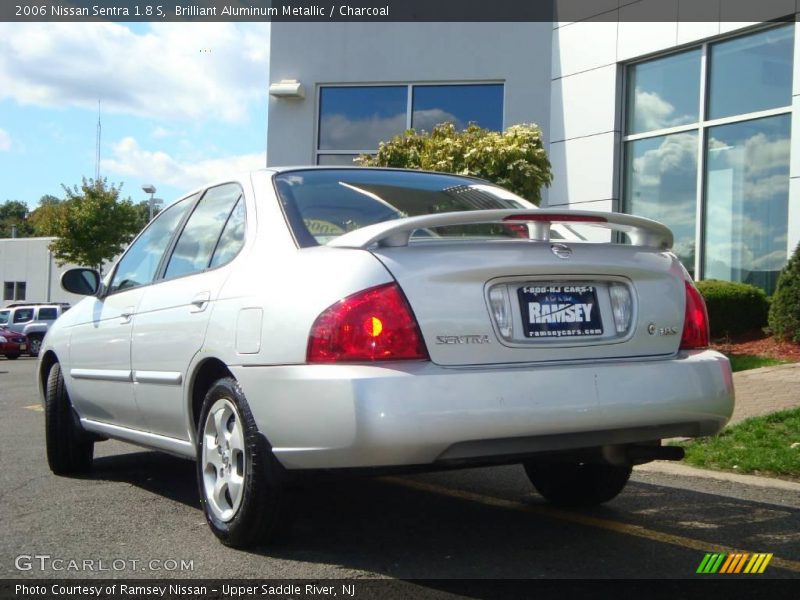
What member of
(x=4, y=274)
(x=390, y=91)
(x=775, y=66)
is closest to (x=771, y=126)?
(x=775, y=66)

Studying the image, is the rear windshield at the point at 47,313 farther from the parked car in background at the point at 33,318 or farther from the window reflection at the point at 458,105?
the window reflection at the point at 458,105

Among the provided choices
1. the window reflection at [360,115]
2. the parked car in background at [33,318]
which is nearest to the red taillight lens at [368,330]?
the window reflection at [360,115]

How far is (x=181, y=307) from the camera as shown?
14.9ft

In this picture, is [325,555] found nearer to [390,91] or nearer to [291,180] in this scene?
[291,180]

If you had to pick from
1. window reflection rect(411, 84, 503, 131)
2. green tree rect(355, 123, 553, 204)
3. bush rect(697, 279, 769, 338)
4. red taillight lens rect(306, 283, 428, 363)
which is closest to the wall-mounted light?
window reflection rect(411, 84, 503, 131)

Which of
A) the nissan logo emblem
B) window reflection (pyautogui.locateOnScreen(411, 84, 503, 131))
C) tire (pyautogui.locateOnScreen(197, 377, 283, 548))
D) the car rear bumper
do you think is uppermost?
window reflection (pyautogui.locateOnScreen(411, 84, 503, 131))

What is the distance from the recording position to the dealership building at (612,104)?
13.9m

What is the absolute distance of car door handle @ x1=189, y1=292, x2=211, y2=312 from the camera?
4.31 metres

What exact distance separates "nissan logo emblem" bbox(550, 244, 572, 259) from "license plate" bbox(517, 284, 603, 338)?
121mm

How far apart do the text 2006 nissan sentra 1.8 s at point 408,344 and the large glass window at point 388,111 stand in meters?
17.0

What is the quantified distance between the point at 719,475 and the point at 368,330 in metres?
3.47

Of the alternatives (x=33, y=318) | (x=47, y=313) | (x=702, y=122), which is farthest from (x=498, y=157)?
(x=33, y=318)

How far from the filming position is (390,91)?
21641mm

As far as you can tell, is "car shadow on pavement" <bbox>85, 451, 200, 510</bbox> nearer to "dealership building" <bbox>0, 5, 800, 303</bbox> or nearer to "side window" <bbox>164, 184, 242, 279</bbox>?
"side window" <bbox>164, 184, 242, 279</bbox>
